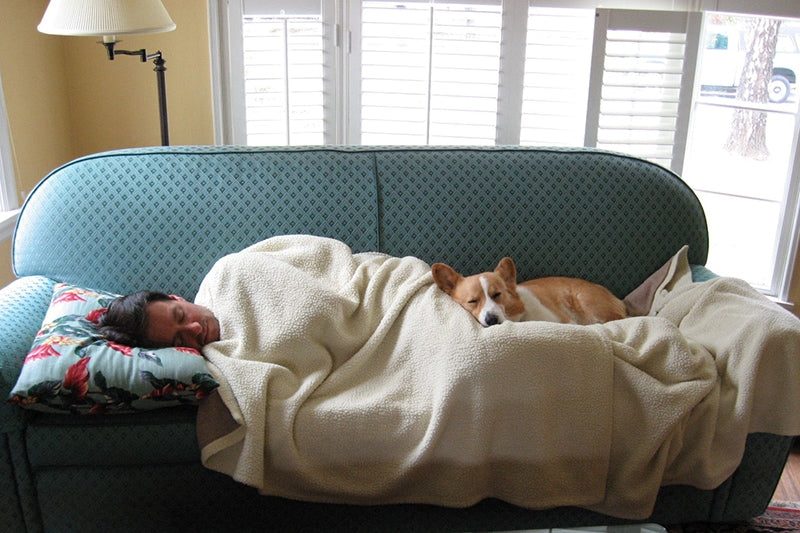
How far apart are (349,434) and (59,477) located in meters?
0.65

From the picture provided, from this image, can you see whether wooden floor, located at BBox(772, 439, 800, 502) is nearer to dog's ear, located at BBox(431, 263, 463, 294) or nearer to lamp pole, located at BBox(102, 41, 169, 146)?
dog's ear, located at BBox(431, 263, 463, 294)

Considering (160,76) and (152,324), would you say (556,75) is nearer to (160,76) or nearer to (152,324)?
(160,76)

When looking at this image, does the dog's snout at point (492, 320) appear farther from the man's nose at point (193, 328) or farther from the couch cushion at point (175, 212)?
the man's nose at point (193, 328)

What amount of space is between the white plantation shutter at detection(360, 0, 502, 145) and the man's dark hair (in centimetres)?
143

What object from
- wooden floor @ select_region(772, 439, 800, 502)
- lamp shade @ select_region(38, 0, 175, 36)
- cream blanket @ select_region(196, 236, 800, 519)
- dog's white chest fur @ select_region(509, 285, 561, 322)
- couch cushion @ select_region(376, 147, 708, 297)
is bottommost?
wooden floor @ select_region(772, 439, 800, 502)

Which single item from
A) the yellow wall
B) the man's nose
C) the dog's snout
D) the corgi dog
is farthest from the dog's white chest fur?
the yellow wall

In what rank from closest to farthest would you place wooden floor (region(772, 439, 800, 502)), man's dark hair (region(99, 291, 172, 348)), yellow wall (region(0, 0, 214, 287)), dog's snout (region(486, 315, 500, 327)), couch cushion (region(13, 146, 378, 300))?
1. man's dark hair (region(99, 291, 172, 348))
2. dog's snout (region(486, 315, 500, 327))
3. couch cushion (region(13, 146, 378, 300))
4. wooden floor (region(772, 439, 800, 502))
5. yellow wall (region(0, 0, 214, 287))

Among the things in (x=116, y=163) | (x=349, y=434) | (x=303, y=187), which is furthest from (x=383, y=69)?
(x=349, y=434)

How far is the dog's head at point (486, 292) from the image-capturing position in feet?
6.12

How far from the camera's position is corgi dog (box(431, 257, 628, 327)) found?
1.90 metres

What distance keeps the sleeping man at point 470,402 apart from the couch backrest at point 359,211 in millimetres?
357

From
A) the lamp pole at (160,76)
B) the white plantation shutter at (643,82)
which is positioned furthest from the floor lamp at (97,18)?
the white plantation shutter at (643,82)

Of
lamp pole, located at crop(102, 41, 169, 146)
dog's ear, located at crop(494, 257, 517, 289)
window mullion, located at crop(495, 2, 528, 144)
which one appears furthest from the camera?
window mullion, located at crop(495, 2, 528, 144)

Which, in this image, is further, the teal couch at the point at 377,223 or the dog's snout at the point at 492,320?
the dog's snout at the point at 492,320
